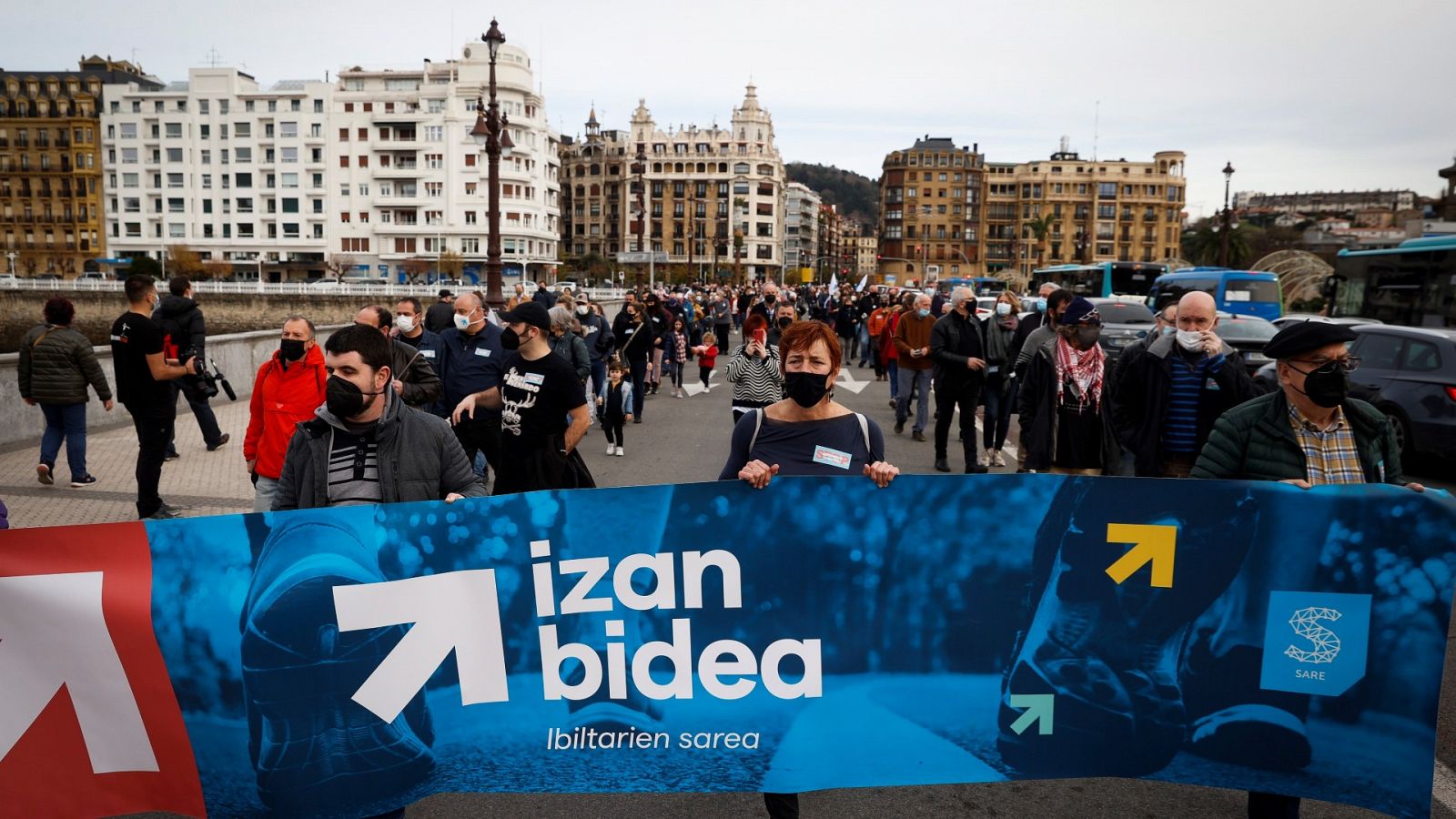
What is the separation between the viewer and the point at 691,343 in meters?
28.3

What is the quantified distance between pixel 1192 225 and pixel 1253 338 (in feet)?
597

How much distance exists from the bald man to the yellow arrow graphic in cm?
249

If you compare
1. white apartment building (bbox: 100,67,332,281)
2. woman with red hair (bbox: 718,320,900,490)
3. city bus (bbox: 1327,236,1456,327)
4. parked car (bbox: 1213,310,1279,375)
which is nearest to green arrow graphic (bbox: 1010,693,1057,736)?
woman with red hair (bbox: 718,320,900,490)

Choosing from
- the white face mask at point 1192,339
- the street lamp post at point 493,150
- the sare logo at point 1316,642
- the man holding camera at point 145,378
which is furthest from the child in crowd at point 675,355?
the sare logo at point 1316,642

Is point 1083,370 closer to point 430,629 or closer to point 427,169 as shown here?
point 430,629

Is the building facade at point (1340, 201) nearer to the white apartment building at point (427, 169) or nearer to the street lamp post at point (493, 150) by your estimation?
the white apartment building at point (427, 169)

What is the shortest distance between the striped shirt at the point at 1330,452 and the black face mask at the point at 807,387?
5.76 ft

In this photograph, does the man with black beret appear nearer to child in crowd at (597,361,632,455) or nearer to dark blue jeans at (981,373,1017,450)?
dark blue jeans at (981,373,1017,450)

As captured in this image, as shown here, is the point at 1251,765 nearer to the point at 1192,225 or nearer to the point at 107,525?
the point at 107,525

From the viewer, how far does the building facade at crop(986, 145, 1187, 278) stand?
143 metres

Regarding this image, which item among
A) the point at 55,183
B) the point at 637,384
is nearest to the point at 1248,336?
the point at 637,384

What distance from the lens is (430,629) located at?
338 cm

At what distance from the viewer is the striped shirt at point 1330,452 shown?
3.72 metres

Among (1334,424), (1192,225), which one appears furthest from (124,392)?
(1192,225)
